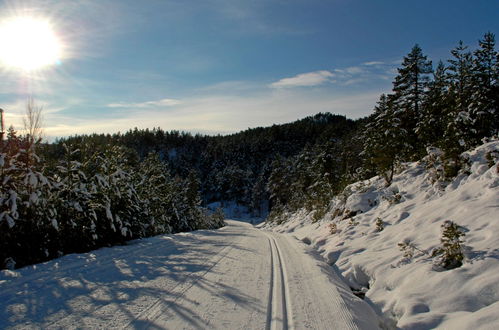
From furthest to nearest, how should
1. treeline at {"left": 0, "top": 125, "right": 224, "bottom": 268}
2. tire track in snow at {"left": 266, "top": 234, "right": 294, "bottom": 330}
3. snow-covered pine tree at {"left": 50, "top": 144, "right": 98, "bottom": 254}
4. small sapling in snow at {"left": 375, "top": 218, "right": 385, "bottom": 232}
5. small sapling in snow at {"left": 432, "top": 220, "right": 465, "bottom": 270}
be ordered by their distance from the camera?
small sapling in snow at {"left": 375, "top": 218, "right": 385, "bottom": 232} → snow-covered pine tree at {"left": 50, "top": 144, "right": 98, "bottom": 254} → treeline at {"left": 0, "top": 125, "right": 224, "bottom": 268} → small sapling in snow at {"left": 432, "top": 220, "right": 465, "bottom": 270} → tire track in snow at {"left": 266, "top": 234, "right": 294, "bottom": 330}

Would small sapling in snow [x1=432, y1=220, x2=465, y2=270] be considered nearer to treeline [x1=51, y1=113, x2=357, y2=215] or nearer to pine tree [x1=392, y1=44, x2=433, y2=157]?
pine tree [x1=392, y1=44, x2=433, y2=157]

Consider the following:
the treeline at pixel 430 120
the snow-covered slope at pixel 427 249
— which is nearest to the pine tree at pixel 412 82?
the treeline at pixel 430 120

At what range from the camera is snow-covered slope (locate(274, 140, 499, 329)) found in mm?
4500

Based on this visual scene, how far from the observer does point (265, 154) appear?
127062mm

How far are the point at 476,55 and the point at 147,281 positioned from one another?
26821 mm

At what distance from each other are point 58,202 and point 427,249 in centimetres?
1093

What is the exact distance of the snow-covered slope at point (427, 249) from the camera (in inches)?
177

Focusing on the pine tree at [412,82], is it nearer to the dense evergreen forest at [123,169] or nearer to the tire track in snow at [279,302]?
the dense evergreen forest at [123,169]

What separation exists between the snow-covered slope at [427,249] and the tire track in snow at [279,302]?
166 centimetres

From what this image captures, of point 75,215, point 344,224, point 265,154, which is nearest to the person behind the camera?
point 75,215

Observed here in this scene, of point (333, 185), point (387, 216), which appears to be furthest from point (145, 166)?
point (387, 216)

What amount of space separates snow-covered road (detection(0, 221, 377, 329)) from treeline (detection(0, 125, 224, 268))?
4.35 feet

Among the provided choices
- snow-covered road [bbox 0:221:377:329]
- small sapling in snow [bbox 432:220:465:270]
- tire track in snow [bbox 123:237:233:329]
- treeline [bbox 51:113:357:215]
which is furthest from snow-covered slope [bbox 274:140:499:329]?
treeline [bbox 51:113:357:215]

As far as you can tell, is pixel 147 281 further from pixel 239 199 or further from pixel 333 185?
pixel 239 199
